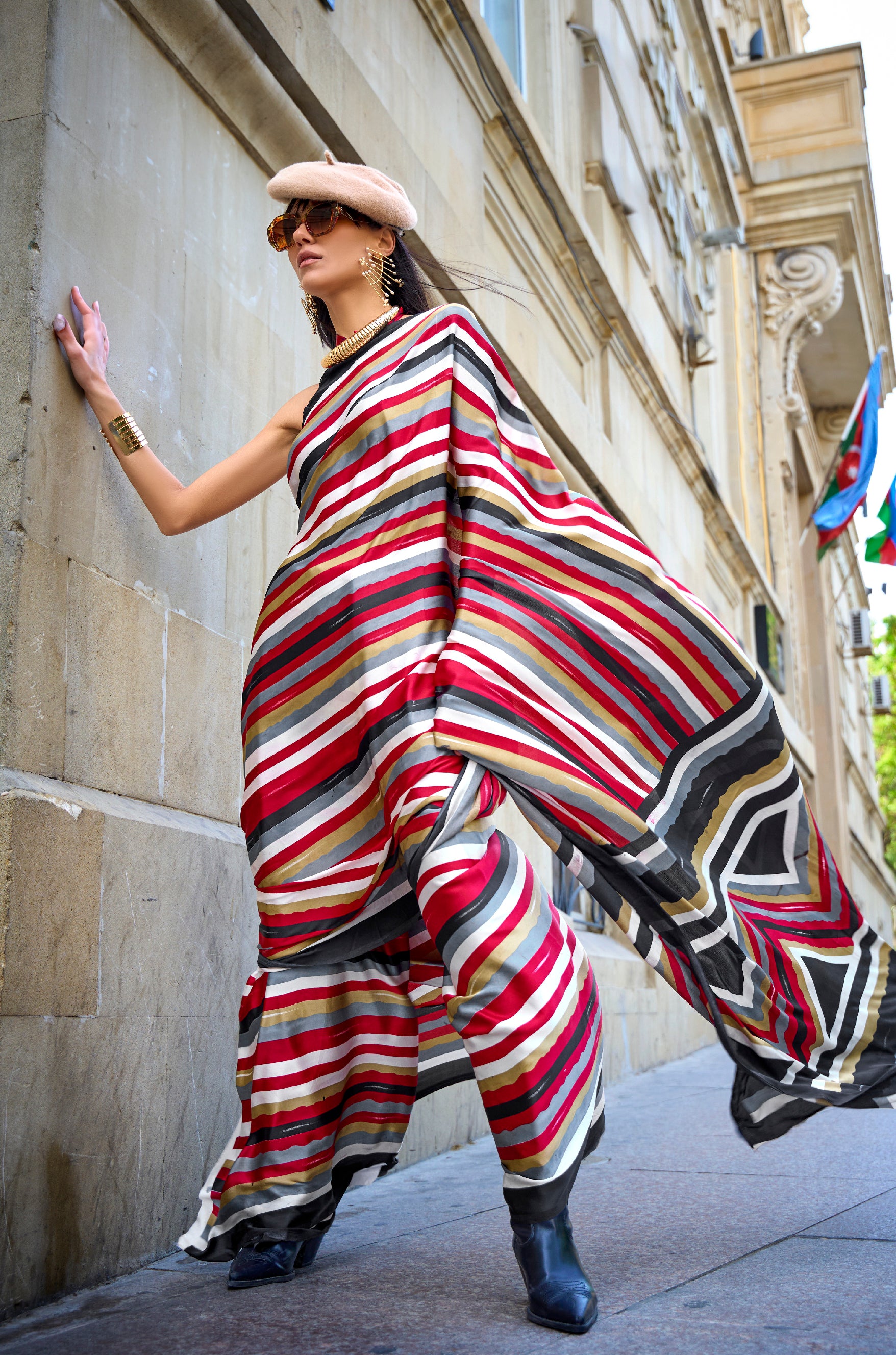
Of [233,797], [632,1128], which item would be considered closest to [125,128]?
[233,797]

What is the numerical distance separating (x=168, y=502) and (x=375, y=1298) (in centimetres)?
155

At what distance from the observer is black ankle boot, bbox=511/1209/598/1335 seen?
1783mm

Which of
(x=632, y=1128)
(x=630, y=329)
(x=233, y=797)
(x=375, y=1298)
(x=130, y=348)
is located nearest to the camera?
(x=375, y=1298)

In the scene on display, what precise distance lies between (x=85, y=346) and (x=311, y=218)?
20.7 inches

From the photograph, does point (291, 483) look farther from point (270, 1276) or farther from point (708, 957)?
point (270, 1276)

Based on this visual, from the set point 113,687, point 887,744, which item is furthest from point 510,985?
point 887,744

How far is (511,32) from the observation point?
7781 millimetres

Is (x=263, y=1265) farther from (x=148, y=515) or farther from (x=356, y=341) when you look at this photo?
(x=356, y=341)

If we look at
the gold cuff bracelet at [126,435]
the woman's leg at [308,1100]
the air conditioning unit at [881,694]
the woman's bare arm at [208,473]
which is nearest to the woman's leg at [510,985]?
the woman's leg at [308,1100]

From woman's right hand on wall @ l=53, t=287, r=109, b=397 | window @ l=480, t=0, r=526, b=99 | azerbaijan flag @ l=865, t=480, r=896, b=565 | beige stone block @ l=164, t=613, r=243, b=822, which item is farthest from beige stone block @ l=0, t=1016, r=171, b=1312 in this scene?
azerbaijan flag @ l=865, t=480, r=896, b=565

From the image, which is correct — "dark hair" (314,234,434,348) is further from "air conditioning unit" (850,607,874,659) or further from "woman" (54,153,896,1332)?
"air conditioning unit" (850,607,874,659)

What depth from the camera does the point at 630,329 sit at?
336 inches

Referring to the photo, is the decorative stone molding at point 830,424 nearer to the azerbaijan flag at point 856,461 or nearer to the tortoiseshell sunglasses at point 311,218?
the azerbaijan flag at point 856,461

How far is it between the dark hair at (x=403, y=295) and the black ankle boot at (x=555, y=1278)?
5.87 ft
